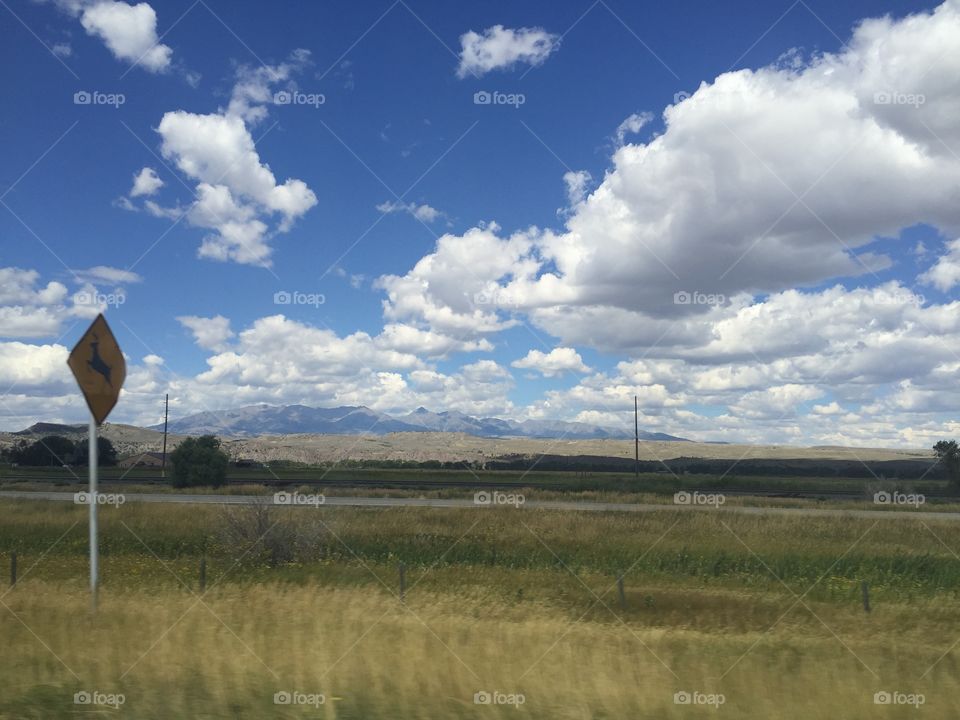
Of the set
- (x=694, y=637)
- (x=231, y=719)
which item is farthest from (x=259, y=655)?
(x=694, y=637)

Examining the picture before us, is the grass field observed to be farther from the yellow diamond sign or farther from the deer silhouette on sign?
the deer silhouette on sign

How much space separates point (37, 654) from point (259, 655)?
7.58ft

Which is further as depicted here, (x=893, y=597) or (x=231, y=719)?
(x=893, y=597)

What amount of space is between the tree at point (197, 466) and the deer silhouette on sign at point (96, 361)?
1918 inches

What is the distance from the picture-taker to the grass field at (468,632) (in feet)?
22.5

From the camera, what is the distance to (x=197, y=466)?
53.7 metres

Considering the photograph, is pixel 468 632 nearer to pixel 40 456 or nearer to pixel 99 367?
pixel 99 367

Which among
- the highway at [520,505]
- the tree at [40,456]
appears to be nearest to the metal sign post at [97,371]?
the highway at [520,505]

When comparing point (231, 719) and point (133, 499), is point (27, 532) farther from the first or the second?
point (231, 719)

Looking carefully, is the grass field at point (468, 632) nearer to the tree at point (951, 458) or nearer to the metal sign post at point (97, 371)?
the metal sign post at point (97, 371)

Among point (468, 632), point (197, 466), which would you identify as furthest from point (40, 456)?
point (468, 632)

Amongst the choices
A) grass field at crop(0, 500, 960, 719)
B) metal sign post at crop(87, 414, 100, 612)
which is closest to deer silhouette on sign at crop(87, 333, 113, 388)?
metal sign post at crop(87, 414, 100, 612)

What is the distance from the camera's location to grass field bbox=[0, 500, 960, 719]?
6871 millimetres

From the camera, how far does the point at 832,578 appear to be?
22.1 meters
